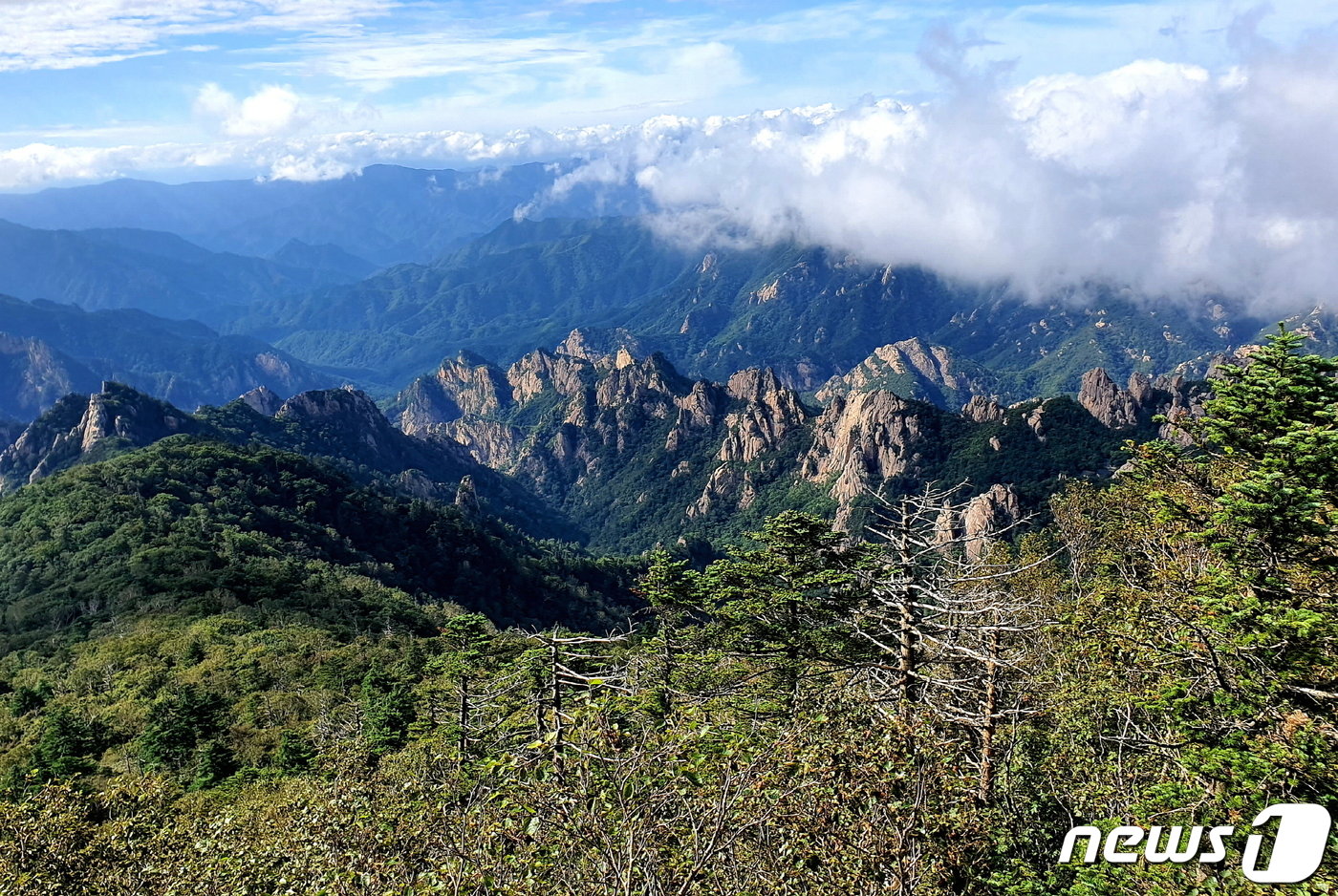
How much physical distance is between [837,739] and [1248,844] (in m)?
9.93

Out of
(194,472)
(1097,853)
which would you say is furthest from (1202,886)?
(194,472)

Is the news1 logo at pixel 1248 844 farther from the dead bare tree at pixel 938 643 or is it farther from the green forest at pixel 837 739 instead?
the dead bare tree at pixel 938 643

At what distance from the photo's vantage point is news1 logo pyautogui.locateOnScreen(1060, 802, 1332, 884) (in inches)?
731

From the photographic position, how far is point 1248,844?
19.4 meters

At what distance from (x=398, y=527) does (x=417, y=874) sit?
157 metres

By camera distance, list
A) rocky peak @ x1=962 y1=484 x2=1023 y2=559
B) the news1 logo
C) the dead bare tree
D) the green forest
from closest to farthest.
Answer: the green forest → the news1 logo → the dead bare tree → rocky peak @ x1=962 y1=484 x2=1023 y2=559

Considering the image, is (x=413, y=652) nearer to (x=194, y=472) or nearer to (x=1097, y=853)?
(x=1097, y=853)

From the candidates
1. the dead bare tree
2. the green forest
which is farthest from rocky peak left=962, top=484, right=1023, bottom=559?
the dead bare tree

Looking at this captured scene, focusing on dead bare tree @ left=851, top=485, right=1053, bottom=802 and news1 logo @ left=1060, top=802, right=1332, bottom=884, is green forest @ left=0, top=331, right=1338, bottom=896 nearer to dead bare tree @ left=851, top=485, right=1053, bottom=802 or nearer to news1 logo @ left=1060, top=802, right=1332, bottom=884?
dead bare tree @ left=851, top=485, right=1053, bottom=802

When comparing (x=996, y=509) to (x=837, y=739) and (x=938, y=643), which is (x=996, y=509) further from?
(x=837, y=739)

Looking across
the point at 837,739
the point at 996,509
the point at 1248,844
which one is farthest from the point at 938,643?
the point at 996,509

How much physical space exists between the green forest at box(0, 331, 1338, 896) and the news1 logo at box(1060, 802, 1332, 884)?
472 mm

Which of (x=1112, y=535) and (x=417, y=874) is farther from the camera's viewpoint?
(x=1112, y=535)

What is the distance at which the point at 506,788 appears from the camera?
20203 mm
